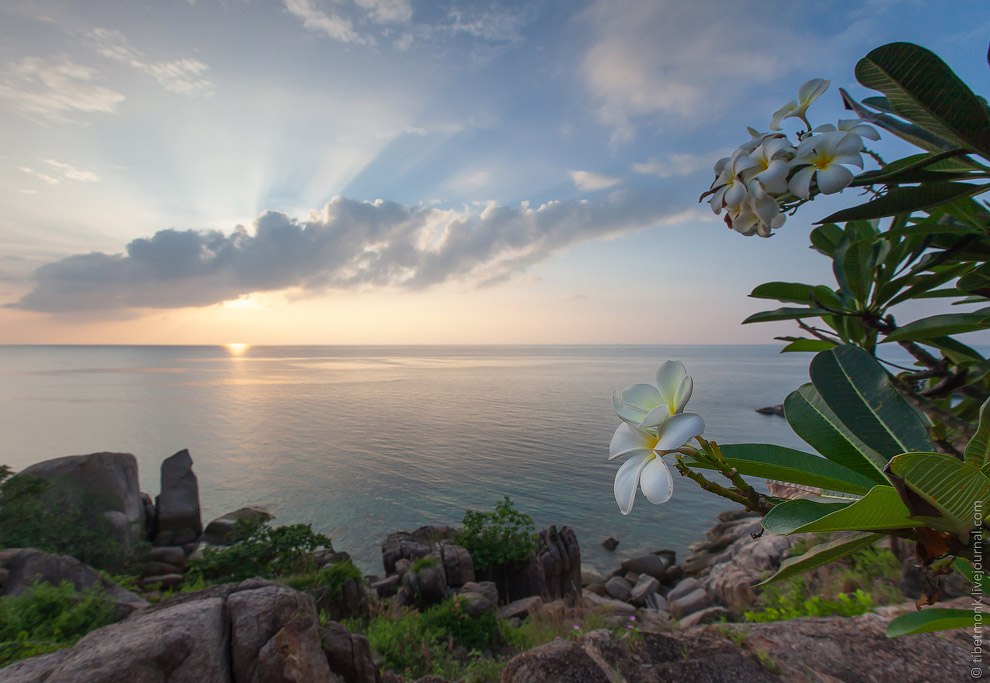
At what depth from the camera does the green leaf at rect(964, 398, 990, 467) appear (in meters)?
0.63

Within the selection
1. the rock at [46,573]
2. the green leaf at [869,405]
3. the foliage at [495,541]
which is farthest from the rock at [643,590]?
the green leaf at [869,405]

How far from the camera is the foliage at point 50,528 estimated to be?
7.75 m

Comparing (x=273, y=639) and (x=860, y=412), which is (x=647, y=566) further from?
(x=860, y=412)

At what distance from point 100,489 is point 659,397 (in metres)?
14.2

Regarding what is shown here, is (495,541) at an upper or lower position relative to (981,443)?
lower

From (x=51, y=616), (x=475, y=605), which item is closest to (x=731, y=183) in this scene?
(x=51, y=616)

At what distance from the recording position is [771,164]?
0.71 metres

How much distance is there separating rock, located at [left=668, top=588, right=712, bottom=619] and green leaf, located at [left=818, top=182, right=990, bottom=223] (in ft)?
27.6

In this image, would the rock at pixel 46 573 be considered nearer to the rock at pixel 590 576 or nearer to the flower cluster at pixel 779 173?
the flower cluster at pixel 779 173

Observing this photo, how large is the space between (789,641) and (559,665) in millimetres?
1054

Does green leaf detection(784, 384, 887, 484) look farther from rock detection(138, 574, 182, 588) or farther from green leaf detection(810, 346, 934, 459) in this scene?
rock detection(138, 574, 182, 588)

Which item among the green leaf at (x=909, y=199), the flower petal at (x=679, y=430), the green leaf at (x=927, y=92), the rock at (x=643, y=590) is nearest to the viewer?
the flower petal at (x=679, y=430)

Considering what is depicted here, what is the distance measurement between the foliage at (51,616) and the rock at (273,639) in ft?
5.85

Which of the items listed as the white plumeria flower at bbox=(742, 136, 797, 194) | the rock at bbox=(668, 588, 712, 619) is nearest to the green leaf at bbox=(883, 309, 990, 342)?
the white plumeria flower at bbox=(742, 136, 797, 194)
